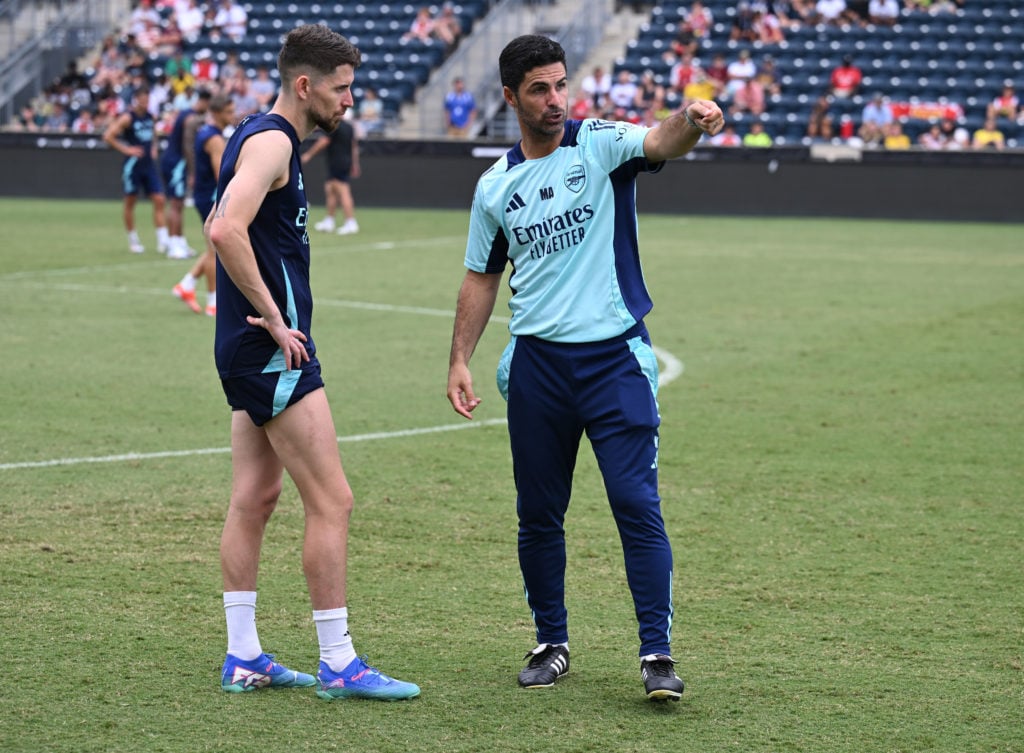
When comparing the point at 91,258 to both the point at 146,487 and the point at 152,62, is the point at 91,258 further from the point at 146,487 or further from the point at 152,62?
the point at 152,62

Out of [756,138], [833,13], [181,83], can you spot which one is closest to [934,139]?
[756,138]

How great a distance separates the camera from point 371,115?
32.0 m

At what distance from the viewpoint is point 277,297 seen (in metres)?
4.59

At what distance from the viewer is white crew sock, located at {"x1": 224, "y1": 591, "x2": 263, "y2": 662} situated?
4770 millimetres

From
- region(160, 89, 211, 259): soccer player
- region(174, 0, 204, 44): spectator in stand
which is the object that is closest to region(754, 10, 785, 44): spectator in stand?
region(174, 0, 204, 44): spectator in stand

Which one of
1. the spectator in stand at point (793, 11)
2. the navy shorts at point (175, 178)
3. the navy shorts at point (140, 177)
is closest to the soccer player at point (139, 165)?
the navy shorts at point (140, 177)

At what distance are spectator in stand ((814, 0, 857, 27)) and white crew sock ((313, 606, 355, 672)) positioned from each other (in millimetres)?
29645

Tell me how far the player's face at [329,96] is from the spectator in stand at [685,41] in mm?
28105

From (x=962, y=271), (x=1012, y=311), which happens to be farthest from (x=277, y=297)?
(x=962, y=271)

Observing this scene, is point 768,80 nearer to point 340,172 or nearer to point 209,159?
point 340,172

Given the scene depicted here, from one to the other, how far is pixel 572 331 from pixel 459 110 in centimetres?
2746

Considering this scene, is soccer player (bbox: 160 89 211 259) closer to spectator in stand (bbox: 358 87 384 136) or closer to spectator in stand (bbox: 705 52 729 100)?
spectator in stand (bbox: 358 87 384 136)

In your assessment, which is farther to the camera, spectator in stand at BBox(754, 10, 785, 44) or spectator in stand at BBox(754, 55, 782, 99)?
spectator in stand at BBox(754, 10, 785, 44)

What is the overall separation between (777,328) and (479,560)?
773 cm
